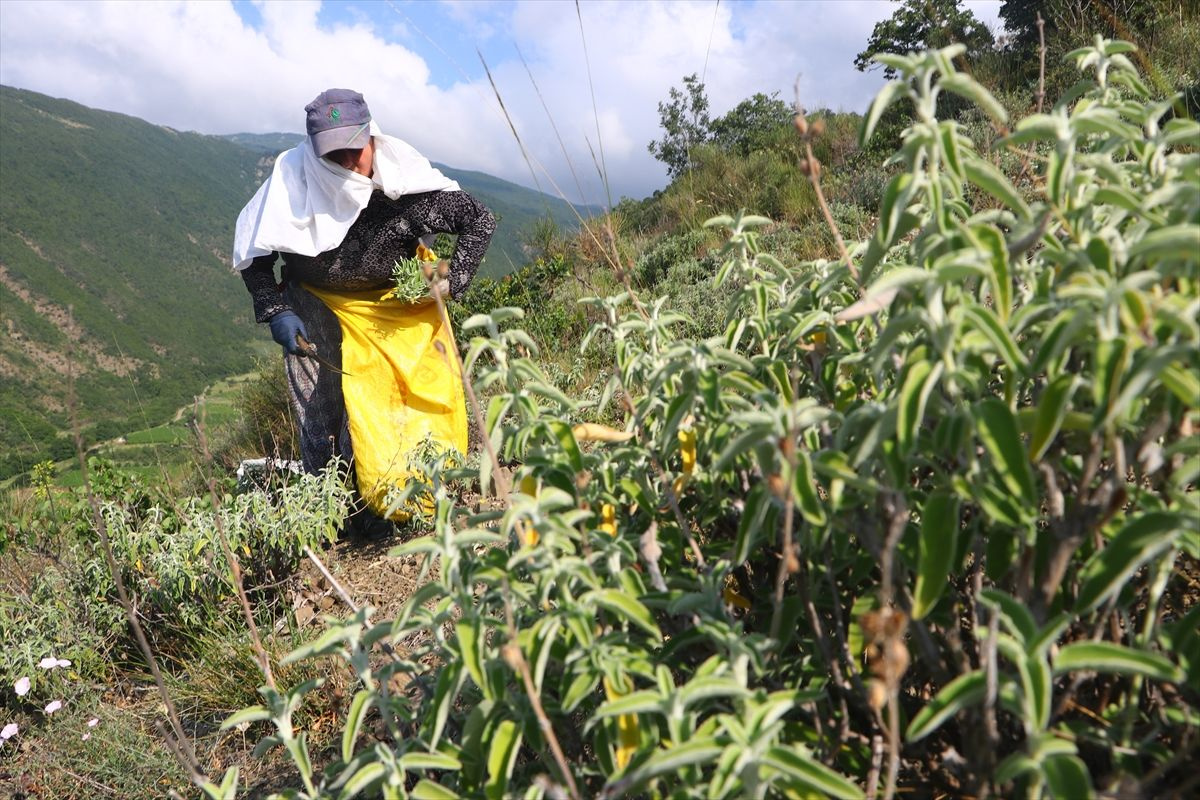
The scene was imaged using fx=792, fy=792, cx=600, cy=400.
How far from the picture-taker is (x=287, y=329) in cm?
386

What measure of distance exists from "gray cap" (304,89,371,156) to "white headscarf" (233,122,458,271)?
0.12 metres

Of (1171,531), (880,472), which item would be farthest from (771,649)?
(1171,531)

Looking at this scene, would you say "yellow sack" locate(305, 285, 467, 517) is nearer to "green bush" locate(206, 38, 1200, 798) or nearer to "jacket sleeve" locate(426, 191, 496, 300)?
"jacket sleeve" locate(426, 191, 496, 300)

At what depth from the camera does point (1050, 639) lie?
833 millimetres

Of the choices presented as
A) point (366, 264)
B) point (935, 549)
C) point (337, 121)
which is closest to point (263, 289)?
point (366, 264)

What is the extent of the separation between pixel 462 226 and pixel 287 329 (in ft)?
3.26

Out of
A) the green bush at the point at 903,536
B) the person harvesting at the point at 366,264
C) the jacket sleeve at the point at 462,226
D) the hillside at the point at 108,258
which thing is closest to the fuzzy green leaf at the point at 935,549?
the green bush at the point at 903,536

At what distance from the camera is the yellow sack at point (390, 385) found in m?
3.76

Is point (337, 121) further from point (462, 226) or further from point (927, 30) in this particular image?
point (927, 30)

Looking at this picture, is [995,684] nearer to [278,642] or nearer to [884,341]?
[884,341]

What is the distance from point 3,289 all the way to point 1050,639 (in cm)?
10635

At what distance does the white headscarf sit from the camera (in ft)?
12.0

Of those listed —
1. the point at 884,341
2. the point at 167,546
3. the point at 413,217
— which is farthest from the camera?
the point at 413,217

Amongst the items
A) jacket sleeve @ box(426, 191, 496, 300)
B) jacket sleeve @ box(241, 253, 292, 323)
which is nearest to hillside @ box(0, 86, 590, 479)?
jacket sleeve @ box(241, 253, 292, 323)
